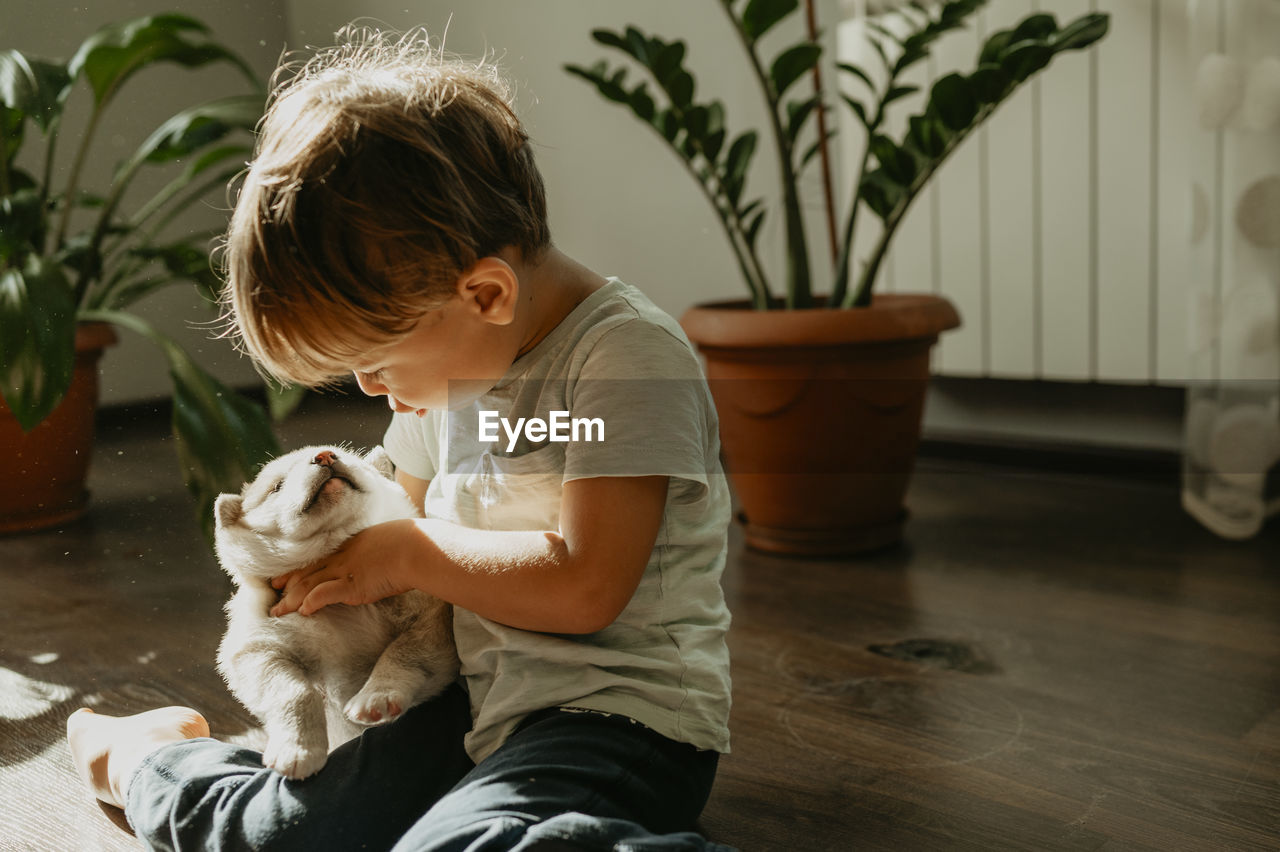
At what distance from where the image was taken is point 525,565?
652 mm

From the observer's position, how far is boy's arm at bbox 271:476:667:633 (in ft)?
2.11

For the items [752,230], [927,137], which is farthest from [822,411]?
[927,137]

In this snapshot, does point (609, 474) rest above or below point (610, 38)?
below

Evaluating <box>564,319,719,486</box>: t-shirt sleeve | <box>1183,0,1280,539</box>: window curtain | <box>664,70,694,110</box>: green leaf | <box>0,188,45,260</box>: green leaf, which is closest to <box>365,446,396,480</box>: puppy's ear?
<box>564,319,719,486</box>: t-shirt sleeve

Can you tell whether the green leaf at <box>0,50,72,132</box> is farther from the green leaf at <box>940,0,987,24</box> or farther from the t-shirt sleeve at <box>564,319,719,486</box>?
the green leaf at <box>940,0,987,24</box>

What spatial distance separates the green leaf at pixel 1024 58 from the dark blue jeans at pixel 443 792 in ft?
2.77

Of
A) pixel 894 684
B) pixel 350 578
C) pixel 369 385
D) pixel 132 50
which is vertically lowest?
pixel 894 684

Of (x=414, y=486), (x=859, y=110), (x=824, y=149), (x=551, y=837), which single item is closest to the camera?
A: (x=551, y=837)

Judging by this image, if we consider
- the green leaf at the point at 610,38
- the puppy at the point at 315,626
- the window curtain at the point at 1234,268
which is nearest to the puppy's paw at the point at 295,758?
the puppy at the point at 315,626

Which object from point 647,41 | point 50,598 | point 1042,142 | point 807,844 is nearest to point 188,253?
point 50,598

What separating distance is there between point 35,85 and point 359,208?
0.76ft

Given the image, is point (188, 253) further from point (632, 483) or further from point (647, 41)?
point (647, 41)

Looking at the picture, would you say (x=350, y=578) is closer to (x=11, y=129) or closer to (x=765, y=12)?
(x=11, y=129)

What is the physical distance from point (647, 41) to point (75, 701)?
882mm
